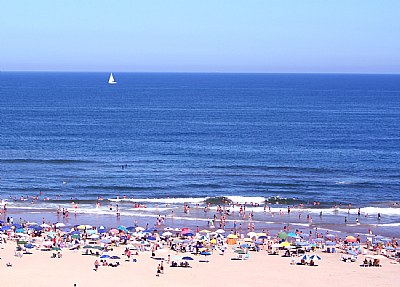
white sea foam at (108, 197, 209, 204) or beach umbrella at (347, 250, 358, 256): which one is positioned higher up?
beach umbrella at (347, 250, 358, 256)

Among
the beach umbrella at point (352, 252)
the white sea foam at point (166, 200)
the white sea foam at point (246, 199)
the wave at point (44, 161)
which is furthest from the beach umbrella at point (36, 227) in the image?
the wave at point (44, 161)

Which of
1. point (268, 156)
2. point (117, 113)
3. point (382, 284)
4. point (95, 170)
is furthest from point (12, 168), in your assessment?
point (117, 113)

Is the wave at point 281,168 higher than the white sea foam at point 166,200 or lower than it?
higher

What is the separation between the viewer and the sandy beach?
4216 cm

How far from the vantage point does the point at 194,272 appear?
4462 cm

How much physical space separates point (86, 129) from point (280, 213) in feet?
207

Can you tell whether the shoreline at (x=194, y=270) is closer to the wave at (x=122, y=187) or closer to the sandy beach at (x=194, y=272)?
the sandy beach at (x=194, y=272)

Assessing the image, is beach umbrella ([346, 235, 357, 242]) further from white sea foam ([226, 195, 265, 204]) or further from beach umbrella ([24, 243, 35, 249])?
beach umbrella ([24, 243, 35, 249])

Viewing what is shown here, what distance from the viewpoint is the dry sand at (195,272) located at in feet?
138

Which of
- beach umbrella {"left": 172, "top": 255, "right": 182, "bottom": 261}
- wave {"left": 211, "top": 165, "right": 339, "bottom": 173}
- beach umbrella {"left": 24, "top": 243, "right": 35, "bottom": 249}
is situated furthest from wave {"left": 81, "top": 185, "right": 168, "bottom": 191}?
beach umbrella {"left": 172, "top": 255, "right": 182, "bottom": 261}

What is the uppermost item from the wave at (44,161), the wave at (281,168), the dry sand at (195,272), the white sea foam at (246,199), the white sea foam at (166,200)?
the wave at (44,161)

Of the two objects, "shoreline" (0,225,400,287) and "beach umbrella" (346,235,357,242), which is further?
"beach umbrella" (346,235,357,242)

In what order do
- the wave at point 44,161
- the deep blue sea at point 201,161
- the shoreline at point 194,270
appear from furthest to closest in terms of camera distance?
the wave at point 44,161
the deep blue sea at point 201,161
the shoreline at point 194,270

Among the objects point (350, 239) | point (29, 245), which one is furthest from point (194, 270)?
point (350, 239)
